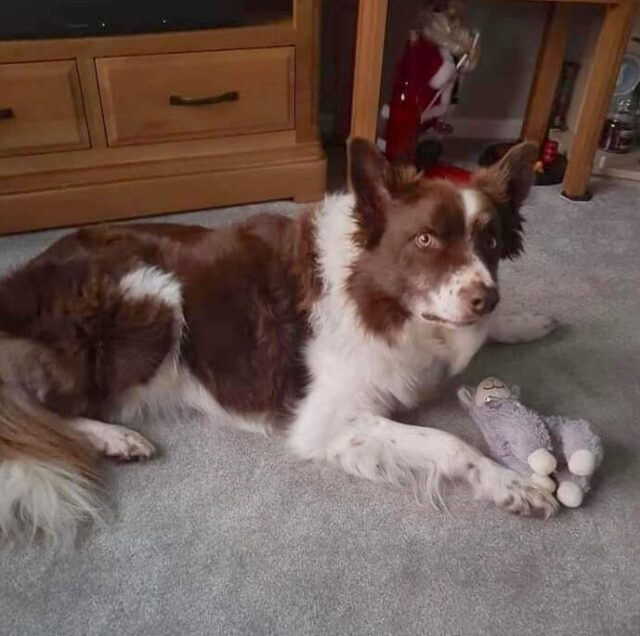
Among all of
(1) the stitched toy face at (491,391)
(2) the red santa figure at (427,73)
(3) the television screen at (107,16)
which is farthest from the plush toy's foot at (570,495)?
(3) the television screen at (107,16)

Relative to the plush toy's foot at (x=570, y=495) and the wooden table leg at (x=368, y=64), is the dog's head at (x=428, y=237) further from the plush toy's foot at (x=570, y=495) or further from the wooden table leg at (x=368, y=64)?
the wooden table leg at (x=368, y=64)

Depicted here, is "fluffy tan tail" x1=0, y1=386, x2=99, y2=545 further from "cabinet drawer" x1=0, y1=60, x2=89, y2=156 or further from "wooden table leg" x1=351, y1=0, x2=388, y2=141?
"wooden table leg" x1=351, y1=0, x2=388, y2=141

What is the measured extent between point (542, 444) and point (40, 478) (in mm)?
1198

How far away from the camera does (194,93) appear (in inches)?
101

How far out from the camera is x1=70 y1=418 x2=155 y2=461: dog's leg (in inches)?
67.6

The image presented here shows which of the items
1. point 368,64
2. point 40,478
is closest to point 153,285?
point 40,478

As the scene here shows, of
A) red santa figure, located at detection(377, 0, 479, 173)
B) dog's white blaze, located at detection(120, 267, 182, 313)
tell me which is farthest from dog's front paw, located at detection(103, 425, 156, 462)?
red santa figure, located at detection(377, 0, 479, 173)

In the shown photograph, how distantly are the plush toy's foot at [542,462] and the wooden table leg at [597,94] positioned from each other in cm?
170

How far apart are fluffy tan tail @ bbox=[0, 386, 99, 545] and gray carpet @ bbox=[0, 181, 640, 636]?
6 centimetres

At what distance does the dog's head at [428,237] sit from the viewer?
152 centimetres

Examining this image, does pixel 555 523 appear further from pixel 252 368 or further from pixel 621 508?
pixel 252 368

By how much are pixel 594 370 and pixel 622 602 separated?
0.80 meters

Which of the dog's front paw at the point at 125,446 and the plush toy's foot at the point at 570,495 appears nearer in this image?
the plush toy's foot at the point at 570,495

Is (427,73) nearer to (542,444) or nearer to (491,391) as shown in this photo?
(491,391)
